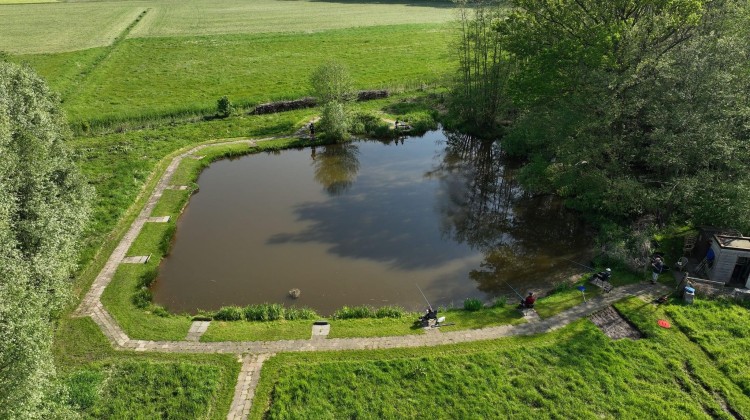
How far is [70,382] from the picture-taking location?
16719 mm

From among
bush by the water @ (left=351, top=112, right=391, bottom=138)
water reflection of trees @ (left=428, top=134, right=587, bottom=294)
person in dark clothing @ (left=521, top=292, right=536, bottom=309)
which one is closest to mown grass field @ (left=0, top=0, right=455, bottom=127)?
bush by the water @ (left=351, top=112, right=391, bottom=138)

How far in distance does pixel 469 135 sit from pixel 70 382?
117 ft

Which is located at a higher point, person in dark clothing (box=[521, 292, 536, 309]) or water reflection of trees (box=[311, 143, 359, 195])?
water reflection of trees (box=[311, 143, 359, 195])

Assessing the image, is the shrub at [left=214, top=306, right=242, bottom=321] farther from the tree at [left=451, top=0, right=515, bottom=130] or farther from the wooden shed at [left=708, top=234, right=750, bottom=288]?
the tree at [left=451, top=0, right=515, bottom=130]

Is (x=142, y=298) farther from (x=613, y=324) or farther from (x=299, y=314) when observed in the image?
(x=613, y=324)

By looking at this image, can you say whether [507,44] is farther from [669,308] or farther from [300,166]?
[669,308]

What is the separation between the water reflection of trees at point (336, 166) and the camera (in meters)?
34.4

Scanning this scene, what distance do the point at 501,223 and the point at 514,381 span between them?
13.9 meters

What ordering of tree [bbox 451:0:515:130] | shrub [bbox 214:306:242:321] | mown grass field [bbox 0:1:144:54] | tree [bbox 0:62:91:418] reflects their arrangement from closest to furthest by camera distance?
tree [bbox 0:62:91:418] → shrub [bbox 214:306:242:321] → tree [bbox 451:0:515:130] → mown grass field [bbox 0:1:144:54]

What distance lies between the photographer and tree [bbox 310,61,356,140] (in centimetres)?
4047

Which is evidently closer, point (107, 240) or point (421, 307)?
point (421, 307)

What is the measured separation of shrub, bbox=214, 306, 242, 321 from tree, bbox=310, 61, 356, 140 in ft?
74.4

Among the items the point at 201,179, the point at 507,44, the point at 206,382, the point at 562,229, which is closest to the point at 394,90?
the point at 507,44

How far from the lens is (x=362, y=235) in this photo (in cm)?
2777
